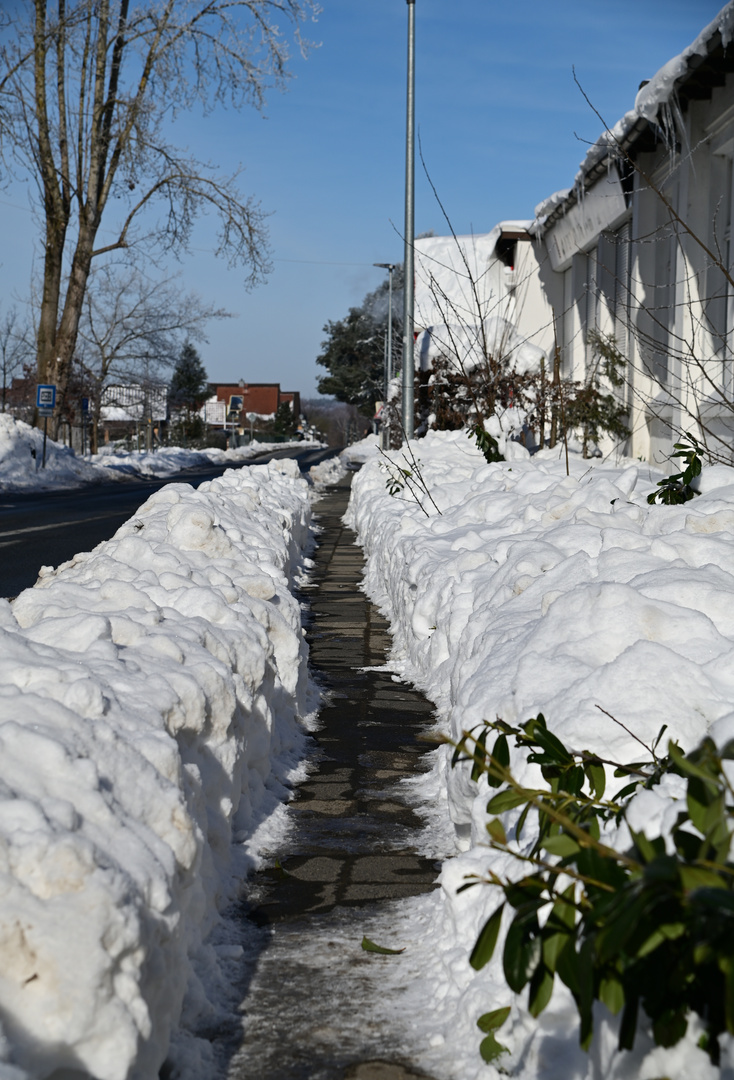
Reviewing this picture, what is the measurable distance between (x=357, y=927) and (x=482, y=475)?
21.3 ft

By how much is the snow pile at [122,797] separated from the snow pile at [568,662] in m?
0.65

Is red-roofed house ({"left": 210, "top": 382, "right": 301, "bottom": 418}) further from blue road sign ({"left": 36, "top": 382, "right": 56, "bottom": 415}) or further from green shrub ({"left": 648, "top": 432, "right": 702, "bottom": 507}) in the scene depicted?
green shrub ({"left": 648, "top": 432, "right": 702, "bottom": 507})

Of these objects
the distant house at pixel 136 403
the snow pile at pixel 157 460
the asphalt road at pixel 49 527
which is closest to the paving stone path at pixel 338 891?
the asphalt road at pixel 49 527

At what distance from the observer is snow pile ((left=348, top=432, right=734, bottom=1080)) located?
202 cm

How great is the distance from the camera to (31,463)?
80.0 ft

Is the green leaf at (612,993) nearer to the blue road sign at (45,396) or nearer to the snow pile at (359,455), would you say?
the blue road sign at (45,396)

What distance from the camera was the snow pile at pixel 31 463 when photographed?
23.2m

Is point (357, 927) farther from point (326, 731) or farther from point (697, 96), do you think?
point (697, 96)

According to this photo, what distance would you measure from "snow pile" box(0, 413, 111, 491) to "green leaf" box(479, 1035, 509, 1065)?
2142 centimetres

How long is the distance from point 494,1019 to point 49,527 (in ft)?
39.7

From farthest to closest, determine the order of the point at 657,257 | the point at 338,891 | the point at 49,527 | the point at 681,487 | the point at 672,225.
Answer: the point at 49,527 < the point at 657,257 < the point at 672,225 < the point at 681,487 < the point at 338,891

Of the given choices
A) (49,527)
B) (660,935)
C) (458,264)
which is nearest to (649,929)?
(660,935)

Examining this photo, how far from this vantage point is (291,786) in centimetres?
399

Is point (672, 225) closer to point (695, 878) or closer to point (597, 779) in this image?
point (597, 779)
